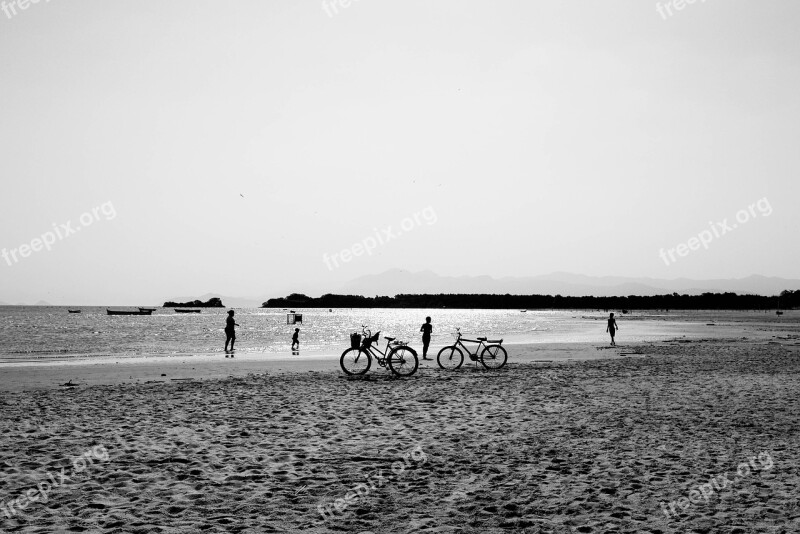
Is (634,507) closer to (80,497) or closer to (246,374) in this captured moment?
(80,497)

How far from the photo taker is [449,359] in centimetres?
2180

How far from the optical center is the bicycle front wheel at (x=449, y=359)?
21531mm

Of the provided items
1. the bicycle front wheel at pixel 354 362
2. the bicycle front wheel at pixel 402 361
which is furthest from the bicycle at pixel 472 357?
the bicycle front wheel at pixel 354 362

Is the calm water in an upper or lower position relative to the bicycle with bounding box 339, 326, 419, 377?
lower

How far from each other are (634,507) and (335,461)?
4.27 m

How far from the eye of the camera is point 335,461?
875cm

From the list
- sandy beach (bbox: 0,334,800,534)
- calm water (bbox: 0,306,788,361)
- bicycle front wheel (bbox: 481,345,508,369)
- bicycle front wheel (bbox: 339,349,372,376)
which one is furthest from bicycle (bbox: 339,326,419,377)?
calm water (bbox: 0,306,788,361)

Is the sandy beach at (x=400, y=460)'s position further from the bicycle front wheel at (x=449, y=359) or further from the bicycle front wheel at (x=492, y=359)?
the bicycle front wheel at (x=492, y=359)

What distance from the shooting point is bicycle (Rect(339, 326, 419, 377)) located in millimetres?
18797

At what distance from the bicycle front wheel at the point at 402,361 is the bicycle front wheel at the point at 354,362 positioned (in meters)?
0.78

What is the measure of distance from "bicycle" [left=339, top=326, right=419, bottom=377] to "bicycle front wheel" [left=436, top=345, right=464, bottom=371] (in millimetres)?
2165

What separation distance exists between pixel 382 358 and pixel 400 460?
33.9 feet

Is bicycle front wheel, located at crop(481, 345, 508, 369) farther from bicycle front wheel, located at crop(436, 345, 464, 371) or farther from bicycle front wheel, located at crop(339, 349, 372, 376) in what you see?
bicycle front wheel, located at crop(339, 349, 372, 376)

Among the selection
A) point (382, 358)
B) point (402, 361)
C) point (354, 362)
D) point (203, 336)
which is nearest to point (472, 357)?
point (402, 361)
